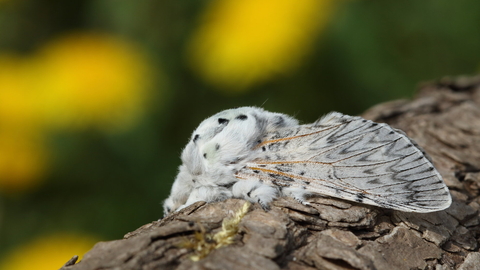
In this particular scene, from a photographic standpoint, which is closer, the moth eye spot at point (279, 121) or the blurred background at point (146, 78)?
the moth eye spot at point (279, 121)

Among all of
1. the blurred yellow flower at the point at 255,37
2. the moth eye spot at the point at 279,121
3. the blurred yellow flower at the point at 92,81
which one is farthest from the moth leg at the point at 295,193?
the blurred yellow flower at the point at 92,81

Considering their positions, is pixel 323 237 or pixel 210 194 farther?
pixel 210 194

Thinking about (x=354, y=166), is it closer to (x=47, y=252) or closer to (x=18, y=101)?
(x=47, y=252)

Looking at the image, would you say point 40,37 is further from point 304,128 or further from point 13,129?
point 304,128

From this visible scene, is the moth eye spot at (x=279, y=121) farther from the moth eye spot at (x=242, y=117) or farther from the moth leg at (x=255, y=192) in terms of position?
the moth leg at (x=255, y=192)

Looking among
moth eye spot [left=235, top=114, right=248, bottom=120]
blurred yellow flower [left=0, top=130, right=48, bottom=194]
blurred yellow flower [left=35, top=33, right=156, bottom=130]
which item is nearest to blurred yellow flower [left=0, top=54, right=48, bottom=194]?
blurred yellow flower [left=0, top=130, right=48, bottom=194]

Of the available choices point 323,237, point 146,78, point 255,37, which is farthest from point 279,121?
point 146,78

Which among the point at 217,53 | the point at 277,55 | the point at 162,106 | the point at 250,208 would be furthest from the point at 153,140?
the point at 250,208

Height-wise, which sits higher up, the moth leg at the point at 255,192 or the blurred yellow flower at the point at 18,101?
the blurred yellow flower at the point at 18,101
